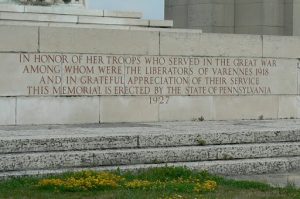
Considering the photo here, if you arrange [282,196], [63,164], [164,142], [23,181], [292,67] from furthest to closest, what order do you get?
[292,67]
[164,142]
[63,164]
[23,181]
[282,196]

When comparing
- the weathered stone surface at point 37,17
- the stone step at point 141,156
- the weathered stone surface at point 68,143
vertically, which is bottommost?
the stone step at point 141,156

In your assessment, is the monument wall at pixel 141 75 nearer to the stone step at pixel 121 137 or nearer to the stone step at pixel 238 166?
the stone step at pixel 121 137

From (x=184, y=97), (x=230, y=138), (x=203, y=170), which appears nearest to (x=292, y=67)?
(x=184, y=97)

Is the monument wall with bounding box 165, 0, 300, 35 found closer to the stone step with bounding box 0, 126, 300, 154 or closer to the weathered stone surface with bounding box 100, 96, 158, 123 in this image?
the weathered stone surface with bounding box 100, 96, 158, 123

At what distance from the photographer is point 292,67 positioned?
1631 centimetres

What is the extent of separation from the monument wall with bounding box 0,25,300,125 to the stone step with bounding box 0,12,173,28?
50 centimetres

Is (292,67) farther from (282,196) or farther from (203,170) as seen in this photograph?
(282,196)

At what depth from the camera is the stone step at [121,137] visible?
34.1 ft

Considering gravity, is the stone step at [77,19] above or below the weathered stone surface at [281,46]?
above

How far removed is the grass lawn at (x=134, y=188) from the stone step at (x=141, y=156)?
56 centimetres

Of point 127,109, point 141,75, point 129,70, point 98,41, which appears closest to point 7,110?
point 98,41

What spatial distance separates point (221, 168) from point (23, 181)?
317cm

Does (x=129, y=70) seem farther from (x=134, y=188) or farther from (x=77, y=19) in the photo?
(x=134, y=188)

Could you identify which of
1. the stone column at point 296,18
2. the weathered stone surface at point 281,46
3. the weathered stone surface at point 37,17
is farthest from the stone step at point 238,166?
the stone column at point 296,18
